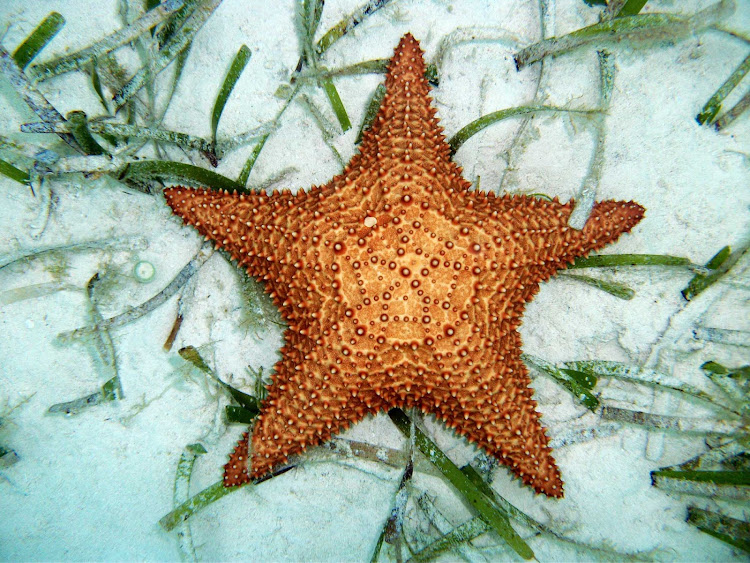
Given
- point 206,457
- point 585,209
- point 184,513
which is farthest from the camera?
point 206,457

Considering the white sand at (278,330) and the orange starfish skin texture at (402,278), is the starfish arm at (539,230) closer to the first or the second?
the orange starfish skin texture at (402,278)

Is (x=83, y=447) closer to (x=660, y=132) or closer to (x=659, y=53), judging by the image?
(x=660, y=132)

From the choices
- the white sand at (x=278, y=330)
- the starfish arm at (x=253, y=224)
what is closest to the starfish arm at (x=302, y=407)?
the starfish arm at (x=253, y=224)

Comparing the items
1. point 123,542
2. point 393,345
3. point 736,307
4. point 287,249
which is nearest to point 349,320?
point 393,345

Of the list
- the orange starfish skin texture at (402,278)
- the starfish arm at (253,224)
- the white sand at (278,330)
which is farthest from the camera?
the white sand at (278,330)

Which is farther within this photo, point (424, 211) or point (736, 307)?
point (736, 307)

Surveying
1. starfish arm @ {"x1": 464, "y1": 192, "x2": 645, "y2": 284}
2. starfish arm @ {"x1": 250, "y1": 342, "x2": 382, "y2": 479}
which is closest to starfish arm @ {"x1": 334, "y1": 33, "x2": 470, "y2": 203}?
starfish arm @ {"x1": 464, "y1": 192, "x2": 645, "y2": 284}
